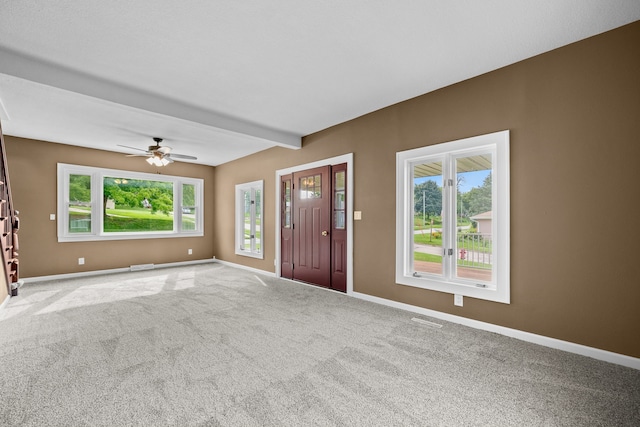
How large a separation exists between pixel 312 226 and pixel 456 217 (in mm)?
2511

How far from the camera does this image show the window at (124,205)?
5781mm

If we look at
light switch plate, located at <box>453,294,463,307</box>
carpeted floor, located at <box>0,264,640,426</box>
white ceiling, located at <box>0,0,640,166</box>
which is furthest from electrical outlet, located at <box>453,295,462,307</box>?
white ceiling, located at <box>0,0,640,166</box>

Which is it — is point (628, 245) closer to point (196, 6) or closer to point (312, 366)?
point (312, 366)

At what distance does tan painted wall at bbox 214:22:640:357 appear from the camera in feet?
7.65

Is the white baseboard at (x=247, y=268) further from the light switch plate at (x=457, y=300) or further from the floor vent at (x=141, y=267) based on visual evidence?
the light switch plate at (x=457, y=300)

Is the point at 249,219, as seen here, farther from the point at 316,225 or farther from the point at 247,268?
the point at 316,225

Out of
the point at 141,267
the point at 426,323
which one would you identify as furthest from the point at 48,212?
the point at 426,323

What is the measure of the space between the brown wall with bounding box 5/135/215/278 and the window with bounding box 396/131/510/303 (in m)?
→ 6.02

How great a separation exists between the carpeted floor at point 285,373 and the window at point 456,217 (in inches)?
22.1

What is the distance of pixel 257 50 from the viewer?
2.66 m

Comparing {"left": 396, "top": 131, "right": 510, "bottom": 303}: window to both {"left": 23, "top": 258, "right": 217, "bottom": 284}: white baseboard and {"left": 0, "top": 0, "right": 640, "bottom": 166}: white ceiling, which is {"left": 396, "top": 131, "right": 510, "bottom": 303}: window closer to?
{"left": 0, "top": 0, "right": 640, "bottom": 166}: white ceiling

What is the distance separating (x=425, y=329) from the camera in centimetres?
310

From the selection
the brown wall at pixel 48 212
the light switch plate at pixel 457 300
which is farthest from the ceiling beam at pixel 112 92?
the light switch plate at pixel 457 300

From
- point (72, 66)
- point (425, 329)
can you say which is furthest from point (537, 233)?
point (72, 66)
